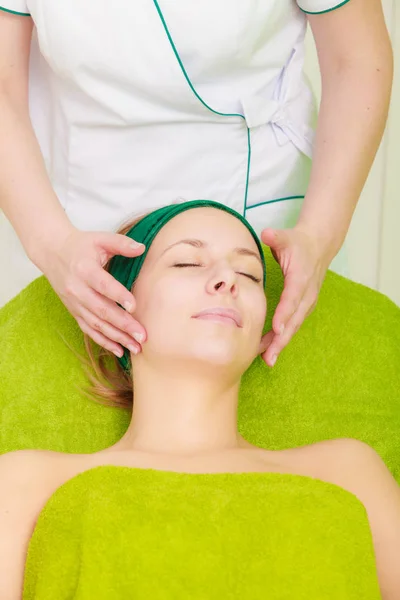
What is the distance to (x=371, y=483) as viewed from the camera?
1.38 m

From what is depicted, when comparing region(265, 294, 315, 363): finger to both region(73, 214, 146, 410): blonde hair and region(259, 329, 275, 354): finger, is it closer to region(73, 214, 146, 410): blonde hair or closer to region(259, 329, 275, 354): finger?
region(259, 329, 275, 354): finger

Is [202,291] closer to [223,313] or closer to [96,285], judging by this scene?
[223,313]

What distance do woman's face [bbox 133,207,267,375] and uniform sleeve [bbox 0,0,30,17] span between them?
451mm

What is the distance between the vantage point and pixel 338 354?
1653 millimetres

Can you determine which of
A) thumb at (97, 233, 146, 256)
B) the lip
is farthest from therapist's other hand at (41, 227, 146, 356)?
the lip

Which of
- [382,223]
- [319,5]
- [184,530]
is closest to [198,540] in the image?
[184,530]

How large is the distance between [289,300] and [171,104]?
443 mm

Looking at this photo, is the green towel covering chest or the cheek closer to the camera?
the green towel covering chest

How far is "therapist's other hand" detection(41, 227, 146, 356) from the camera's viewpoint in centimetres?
131

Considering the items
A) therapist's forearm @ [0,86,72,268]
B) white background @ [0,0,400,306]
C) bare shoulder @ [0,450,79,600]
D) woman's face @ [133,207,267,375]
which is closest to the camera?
bare shoulder @ [0,450,79,600]

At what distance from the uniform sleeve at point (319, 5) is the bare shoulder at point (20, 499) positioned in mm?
905

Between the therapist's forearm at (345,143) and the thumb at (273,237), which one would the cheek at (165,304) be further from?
the therapist's forearm at (345,143)

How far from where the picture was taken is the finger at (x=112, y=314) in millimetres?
1350

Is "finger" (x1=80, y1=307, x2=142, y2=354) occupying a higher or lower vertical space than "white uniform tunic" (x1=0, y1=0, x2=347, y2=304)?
lower
